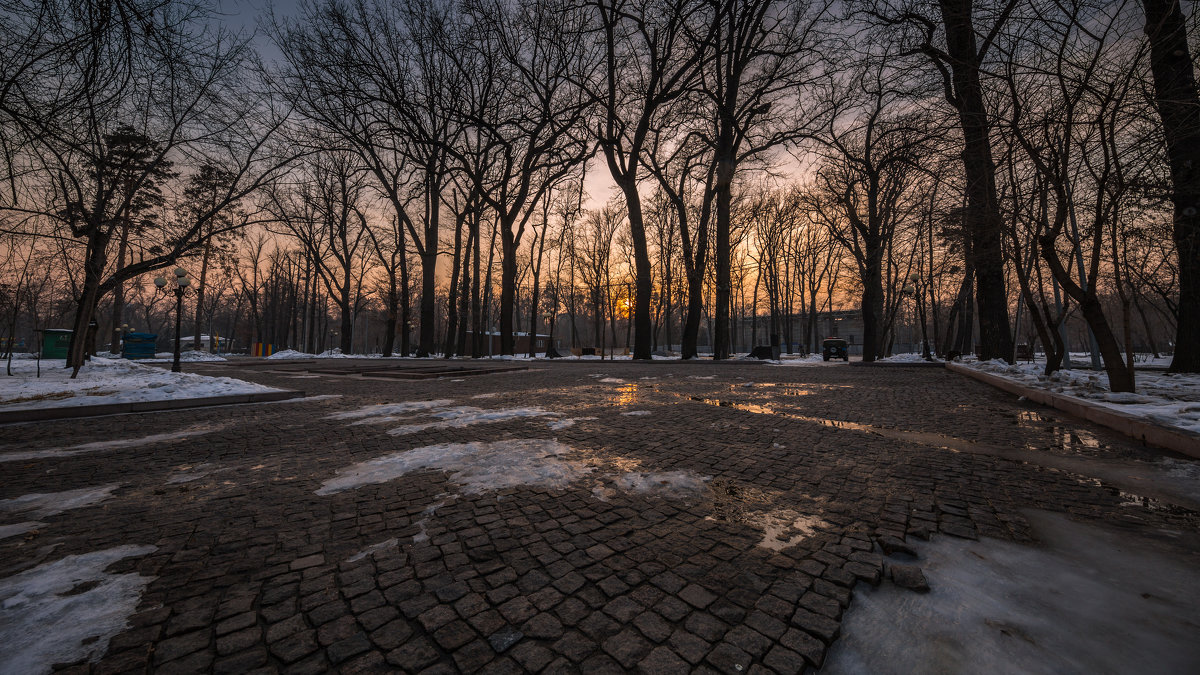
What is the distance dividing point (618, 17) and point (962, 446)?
49.9 ft

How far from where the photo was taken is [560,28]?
12.8 m

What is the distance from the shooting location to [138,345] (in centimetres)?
1936

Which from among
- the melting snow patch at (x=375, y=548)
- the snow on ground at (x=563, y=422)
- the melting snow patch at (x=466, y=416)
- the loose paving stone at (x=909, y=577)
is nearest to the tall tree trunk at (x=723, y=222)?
the melting snow patch at (x=466, y=416)

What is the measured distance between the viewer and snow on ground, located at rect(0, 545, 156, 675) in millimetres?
1213

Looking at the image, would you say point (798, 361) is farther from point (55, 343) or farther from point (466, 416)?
point (55, 343)

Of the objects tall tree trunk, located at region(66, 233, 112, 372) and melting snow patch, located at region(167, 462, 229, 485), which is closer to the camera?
melting snow patch, located at region(167, 462, 229, 485)

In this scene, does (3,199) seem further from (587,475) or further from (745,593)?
(745,593)

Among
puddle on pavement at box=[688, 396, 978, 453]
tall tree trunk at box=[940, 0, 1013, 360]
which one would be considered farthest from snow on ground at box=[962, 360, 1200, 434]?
tall tree trunk at box=[940, 0, 1013, 360]

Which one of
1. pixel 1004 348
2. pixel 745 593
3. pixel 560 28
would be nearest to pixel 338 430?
pixel 745 593

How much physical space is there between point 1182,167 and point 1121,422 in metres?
6.09

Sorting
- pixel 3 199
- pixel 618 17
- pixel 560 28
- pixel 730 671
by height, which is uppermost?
pixel 618 17

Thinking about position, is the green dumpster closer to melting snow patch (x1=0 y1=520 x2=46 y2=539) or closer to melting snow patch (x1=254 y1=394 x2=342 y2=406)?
melting snow patch (x1=254 y1=394 x2=342 y2=406)

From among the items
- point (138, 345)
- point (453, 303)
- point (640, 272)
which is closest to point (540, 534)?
point (640, 272)

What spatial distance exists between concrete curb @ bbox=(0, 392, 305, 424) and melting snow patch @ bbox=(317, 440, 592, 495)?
4929 mm
